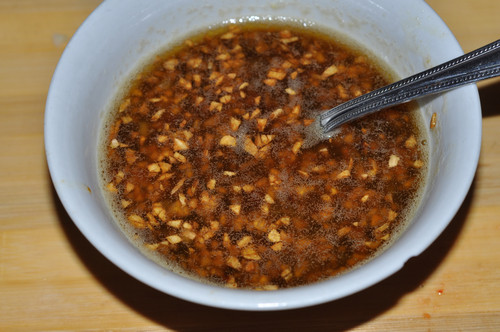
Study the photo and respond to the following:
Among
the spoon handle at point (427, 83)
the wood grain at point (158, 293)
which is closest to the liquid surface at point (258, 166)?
the spoon handle at point (427, 83)

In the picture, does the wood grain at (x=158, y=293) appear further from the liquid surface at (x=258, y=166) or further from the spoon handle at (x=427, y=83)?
the spoon handle at (x=427, y=83)

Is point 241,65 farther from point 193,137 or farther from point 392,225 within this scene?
point 392,225

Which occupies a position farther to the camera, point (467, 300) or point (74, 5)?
point (74, 5)

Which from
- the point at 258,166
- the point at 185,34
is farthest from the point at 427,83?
the point at 185,34

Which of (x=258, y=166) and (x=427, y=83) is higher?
(x=427, y=83)

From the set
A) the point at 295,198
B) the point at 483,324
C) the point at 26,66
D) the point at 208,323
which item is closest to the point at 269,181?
the point at 295,198

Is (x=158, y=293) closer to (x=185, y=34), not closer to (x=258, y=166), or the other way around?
(x=258, y=166)
